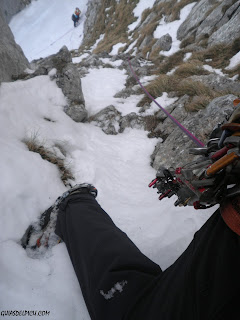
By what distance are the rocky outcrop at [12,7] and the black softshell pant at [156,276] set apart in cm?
2601

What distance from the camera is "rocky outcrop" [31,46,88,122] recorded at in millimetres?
3795

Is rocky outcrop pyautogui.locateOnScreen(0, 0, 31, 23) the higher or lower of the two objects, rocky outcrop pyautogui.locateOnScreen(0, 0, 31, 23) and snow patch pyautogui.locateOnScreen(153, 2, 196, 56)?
the higher

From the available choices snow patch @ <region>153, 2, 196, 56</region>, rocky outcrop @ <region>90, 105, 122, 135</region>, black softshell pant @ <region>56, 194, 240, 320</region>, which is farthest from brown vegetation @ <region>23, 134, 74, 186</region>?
snow patch @ <region>153, 2, 196, 56</region>

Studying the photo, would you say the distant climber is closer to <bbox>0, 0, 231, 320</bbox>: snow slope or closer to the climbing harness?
<bbox>0, 0, 231, 320</bbox>: snow slope

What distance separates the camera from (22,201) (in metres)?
1.59

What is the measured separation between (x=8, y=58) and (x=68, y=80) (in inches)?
45.1

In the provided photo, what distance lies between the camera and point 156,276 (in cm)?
86

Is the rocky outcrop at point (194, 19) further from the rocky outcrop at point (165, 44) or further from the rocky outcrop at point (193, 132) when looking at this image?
the rocky outcrop at point (193, 132)

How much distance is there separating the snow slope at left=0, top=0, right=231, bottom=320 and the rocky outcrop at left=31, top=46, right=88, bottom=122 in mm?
163

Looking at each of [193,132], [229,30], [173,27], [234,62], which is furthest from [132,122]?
[173,27]

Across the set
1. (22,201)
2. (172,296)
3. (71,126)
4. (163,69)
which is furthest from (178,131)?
(163,69)

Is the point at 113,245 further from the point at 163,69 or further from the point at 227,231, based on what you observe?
the point at 163,69

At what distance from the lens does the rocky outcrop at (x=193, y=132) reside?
2672mm

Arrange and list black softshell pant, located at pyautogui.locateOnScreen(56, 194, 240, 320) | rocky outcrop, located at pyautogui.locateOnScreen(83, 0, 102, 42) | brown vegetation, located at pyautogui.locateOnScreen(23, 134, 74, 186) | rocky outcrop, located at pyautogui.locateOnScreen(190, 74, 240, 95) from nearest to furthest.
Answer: black softshell pant, located at pyautogui.locateOnScreen(56, 194, 240, 320) → brown vegetation, located at pyautogui.locateOnScreen(23, 134, 74, 186) → rocky outcrop, located at pyautogui.locateOnScreen(190, 74, 240, 95) → rocky outcrop, located at pyautogui.locateOnScreen(83, 0, 102, 42)
